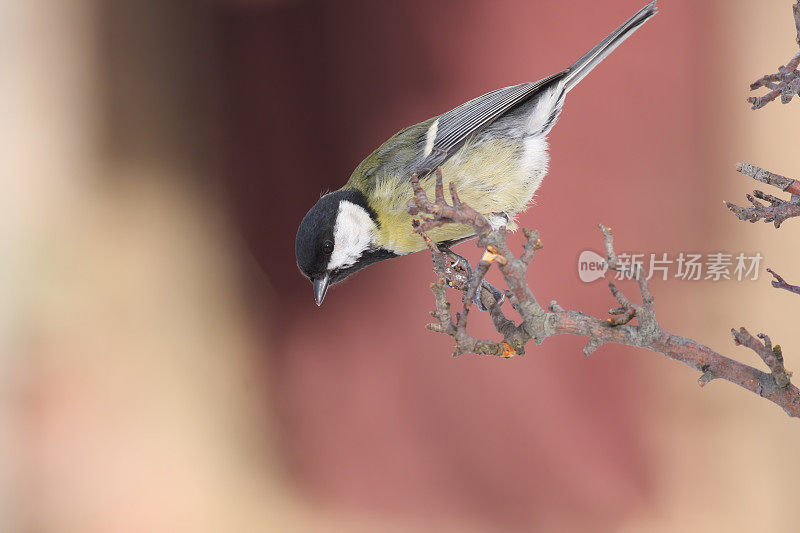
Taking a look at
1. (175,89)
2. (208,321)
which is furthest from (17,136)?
(208,321)

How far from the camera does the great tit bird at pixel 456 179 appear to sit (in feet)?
2.85

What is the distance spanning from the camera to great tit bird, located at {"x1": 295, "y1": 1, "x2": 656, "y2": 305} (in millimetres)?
869

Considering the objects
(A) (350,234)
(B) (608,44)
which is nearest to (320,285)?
(A) (350,234)

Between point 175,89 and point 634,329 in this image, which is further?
point 175,89

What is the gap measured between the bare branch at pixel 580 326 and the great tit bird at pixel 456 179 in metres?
0.24

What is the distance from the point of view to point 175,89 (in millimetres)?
1295

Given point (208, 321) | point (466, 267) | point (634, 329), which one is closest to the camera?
point (634, 329)

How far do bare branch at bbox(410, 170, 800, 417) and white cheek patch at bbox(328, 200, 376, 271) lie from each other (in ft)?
0.78

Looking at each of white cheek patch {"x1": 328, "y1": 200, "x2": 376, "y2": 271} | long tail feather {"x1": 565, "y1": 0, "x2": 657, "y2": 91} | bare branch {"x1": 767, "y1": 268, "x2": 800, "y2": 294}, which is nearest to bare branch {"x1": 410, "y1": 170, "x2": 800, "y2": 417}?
bare branch {"x1": 767, "y1": 268, "x2": 800, "y2": 294}

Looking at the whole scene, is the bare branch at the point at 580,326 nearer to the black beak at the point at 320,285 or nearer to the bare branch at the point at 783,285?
the bare branch at the point at 783,285

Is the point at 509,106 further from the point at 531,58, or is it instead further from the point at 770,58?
the point at 770,58

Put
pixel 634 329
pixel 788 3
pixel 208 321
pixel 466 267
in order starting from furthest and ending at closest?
1. pixel 208 321
2. pixel 788 3
3. pixel 466 267
4. pixel 634 329

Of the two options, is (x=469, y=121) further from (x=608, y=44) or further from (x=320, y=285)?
(x=320, y=285)

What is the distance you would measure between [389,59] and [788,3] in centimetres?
74
